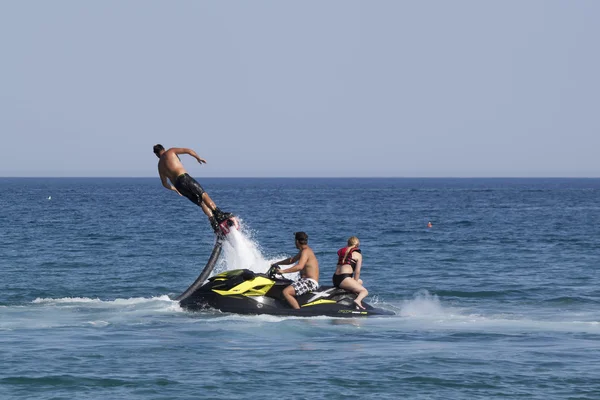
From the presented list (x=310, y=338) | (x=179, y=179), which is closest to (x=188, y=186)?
(x=179, y=179)

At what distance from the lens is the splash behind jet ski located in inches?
795

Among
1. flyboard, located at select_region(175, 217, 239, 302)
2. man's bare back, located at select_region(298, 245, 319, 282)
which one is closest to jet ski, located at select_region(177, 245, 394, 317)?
man's bare back, located at select_region(298, 245, 319, 282)

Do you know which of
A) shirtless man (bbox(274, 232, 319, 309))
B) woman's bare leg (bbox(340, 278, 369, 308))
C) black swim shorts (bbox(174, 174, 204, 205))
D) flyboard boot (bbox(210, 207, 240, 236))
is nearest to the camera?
shirtless man (bbox(274, 232, 319, 309))

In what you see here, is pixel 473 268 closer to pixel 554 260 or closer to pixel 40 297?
pixel 554 260

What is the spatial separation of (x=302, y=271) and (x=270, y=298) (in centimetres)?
88

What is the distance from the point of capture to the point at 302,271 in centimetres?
2009

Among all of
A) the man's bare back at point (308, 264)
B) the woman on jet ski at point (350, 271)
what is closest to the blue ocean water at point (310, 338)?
the woman on jet ski at point (350, 271)

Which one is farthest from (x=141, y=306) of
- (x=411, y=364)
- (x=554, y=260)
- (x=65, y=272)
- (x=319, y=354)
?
(x=554, y=260)

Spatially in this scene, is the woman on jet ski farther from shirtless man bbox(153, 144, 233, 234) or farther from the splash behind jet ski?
shirtless man bbox(153, 144, 233, 234)

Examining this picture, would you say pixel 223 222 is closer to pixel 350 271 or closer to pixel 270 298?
pixel 270 298

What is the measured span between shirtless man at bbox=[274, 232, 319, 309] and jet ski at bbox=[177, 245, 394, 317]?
156mm

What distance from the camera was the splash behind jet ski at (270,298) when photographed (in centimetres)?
2019

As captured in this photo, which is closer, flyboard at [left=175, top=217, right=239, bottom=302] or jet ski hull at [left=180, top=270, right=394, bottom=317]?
jet ski hull at [left=180, top=270, right=394, bottom=317]

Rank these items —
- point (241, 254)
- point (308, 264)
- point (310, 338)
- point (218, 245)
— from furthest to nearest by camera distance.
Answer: point (241, 254) → point (218, 245) → point (308, 264) → point (310, 338)
